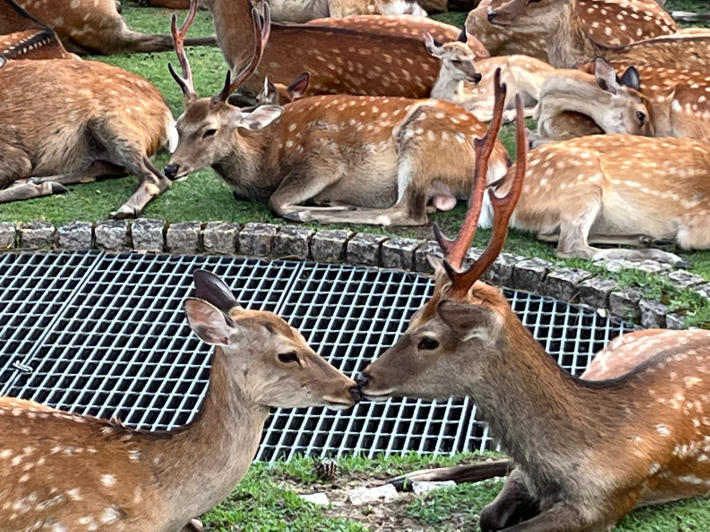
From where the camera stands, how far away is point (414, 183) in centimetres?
725

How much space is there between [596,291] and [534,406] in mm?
1976

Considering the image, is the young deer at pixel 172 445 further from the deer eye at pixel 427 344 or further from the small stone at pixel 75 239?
the small stone at pixel 75 239

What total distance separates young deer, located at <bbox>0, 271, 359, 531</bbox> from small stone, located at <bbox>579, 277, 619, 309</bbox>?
2080mm

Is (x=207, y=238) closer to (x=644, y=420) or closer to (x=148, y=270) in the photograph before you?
(x=148, y=270)

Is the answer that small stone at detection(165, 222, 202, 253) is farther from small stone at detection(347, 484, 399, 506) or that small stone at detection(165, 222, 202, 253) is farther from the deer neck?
the deer neck

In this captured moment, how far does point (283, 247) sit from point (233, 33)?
2.33 m

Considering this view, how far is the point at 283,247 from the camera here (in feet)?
22.7

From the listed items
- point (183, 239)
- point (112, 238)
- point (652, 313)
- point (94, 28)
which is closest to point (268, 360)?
point (652, 313)

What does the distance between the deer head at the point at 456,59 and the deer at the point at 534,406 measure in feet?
12.1

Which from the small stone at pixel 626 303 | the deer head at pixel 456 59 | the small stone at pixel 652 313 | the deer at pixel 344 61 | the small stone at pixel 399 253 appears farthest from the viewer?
the deer at pixel 344 61

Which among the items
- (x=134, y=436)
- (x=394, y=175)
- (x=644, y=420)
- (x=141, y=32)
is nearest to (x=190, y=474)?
(x=134, y=436)

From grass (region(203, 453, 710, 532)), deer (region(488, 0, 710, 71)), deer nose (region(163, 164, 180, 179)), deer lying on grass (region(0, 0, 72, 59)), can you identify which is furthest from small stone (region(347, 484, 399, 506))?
deer (region(488, 0, 710, 71))

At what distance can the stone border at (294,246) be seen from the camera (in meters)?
6.40

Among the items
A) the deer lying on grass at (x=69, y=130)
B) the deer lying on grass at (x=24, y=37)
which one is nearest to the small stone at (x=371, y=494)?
the deer lying on grass at (x=69, y=130)
